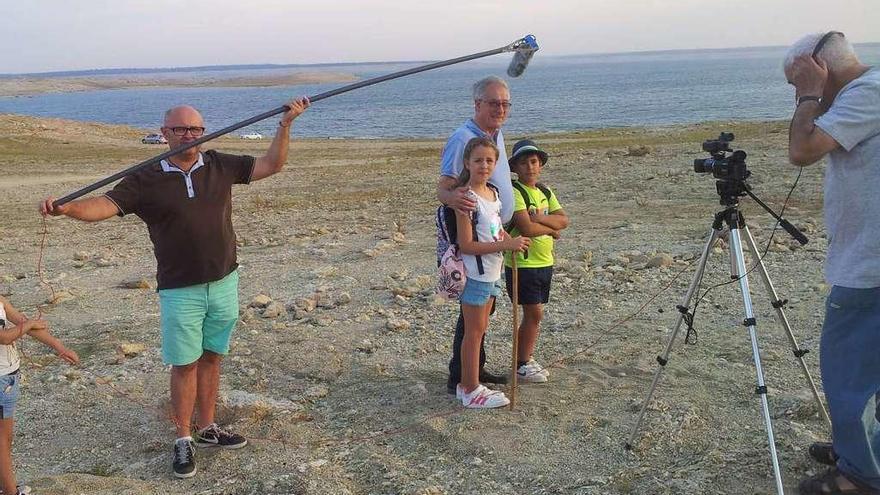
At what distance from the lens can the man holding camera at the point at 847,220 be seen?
3.24 metres

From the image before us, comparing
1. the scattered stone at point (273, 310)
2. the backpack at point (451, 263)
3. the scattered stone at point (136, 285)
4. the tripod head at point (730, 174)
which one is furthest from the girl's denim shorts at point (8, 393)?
the scattered stone at point (136, 285)

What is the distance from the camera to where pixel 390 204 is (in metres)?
14.1

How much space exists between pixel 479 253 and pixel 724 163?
146 cm

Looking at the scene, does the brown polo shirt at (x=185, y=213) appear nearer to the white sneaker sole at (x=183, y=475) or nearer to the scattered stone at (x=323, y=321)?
the white sneaker sole at (x=183, y=475)

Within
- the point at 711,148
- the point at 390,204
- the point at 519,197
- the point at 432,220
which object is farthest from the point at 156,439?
the point at 390,204

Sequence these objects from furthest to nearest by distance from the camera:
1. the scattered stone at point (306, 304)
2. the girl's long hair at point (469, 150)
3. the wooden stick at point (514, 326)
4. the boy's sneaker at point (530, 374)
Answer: the scattered stone at point (306, 304)
the boy's sneaker at point (530, 374)
the wooden stick at point (514, 326)
the girl's long hair at point (469, 150)

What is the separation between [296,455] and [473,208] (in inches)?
70.5

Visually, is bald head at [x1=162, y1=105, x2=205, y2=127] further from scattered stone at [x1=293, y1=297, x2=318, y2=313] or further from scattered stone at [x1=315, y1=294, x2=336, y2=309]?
scattered stone at [x1=315, y1=294, x2=336, y2=309]

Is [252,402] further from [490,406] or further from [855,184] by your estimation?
[855,184]

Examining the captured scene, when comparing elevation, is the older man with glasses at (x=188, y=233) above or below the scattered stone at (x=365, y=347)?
above

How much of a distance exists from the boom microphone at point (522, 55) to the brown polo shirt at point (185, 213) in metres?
1.85

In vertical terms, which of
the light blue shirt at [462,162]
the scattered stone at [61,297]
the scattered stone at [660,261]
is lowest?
the scattered stone at [61,297]

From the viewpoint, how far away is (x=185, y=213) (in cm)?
410

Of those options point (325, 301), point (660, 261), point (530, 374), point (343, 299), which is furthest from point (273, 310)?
point (660, 261)
